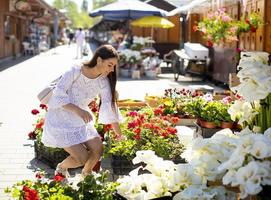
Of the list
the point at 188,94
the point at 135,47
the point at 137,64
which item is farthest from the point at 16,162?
the point at 135,47

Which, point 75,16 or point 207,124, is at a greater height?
point 75,16

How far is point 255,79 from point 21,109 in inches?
392

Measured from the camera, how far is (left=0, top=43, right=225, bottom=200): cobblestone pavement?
23.0ft

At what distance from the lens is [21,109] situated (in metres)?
12.2

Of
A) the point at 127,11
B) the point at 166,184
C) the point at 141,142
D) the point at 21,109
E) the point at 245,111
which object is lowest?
the point at 21,109

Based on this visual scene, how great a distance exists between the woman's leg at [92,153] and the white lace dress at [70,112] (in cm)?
6

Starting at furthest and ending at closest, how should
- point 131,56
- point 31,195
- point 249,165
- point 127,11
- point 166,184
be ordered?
point 127,11, point 131,56, point 31,195, point 166,184, point 249,165

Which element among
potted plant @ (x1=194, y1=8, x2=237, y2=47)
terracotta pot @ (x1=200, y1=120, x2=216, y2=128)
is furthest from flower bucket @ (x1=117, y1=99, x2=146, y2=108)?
potted plant @ (x1=194, y1=8, x2=237, y2=47)

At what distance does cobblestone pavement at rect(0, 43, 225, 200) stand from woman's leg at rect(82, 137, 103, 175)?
2.72 ft

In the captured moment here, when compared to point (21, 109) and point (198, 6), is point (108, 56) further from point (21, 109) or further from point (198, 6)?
point (198, 6)

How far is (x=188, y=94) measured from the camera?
32.2 ft

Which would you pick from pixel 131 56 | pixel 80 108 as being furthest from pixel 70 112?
pixel 131 56

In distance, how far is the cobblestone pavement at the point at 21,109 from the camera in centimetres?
702

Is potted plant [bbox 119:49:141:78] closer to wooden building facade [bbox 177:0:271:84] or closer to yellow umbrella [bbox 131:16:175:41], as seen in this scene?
yellow umbrella [bbox 131:16:175:41]
